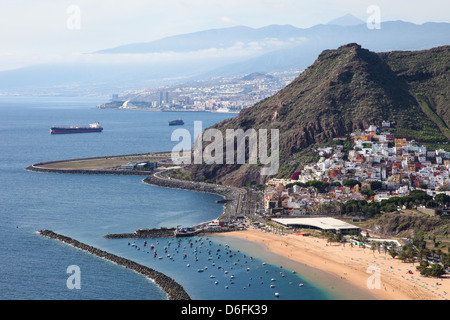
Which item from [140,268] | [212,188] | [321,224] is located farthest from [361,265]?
[212,188]

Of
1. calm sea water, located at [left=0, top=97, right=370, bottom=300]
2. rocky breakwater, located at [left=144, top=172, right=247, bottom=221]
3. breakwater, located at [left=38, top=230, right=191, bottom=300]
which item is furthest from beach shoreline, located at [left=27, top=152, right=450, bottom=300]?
breakwater, located at [left=38, top=230, right=191, bottom=300]

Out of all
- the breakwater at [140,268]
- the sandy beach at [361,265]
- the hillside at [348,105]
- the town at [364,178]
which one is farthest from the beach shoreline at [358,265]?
the hillside at [348,105]

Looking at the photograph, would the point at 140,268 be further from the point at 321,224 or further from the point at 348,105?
the point at 348,105

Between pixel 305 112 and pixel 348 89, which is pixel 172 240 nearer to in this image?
pixel 305 112

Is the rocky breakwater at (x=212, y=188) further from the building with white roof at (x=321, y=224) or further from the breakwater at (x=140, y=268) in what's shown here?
the breakwater at (x=140, y=268)

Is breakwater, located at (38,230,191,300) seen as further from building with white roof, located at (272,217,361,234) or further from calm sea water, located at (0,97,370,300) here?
building with white roof, located at (272,217,361,234)
